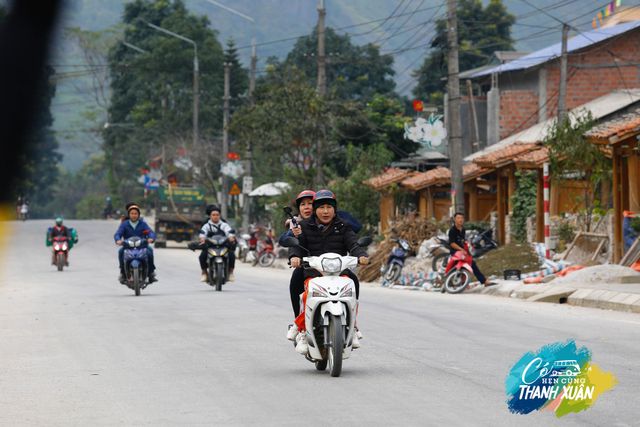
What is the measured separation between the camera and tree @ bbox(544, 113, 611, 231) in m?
31.1

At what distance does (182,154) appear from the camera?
81.0m

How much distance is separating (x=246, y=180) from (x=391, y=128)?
6.44 m

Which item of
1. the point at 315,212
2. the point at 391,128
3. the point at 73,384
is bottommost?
the point at 73,384

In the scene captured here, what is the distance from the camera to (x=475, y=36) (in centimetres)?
7769

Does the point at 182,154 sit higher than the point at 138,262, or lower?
higher

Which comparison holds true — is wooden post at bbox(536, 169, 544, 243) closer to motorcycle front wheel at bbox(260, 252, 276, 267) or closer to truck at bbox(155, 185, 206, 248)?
motorcycle front wheel at bbox(260, 252, 276, 267)

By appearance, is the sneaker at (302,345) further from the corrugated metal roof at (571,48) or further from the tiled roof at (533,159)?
the corrugated metal roof at (571,48)

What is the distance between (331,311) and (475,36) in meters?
67.8

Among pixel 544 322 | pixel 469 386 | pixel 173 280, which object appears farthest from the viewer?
pixel 173 280

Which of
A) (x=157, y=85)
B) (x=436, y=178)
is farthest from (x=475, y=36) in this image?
(x=436, y=178)

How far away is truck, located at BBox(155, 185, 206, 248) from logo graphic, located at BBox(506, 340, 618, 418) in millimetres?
50347

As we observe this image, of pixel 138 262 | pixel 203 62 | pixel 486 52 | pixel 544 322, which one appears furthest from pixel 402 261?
pixel 203 62

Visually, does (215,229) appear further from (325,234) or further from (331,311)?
(331,311)

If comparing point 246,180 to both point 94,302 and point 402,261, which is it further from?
point 94,302
